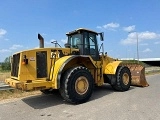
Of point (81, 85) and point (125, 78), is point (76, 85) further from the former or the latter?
point (125, 78)

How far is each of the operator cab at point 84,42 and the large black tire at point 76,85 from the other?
1.38 m

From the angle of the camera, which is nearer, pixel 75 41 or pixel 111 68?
pixel 75 41

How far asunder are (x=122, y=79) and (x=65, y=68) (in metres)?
3.56

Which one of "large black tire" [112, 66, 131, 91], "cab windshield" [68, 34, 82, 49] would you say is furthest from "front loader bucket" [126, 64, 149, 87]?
"cab windshield" [68, 34, 82, 49]

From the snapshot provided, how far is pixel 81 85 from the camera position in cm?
864

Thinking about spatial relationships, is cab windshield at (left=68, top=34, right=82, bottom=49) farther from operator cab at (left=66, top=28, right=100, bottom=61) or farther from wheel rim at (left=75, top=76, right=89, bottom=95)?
wheel rim at (left=75, top=76, right=89, bottom=95)

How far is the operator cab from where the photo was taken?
9839mm

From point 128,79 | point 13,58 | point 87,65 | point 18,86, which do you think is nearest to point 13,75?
point 13,58

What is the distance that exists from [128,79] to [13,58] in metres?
5.67

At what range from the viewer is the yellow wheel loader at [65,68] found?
26.2ft

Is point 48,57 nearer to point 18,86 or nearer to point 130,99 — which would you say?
point 18,86

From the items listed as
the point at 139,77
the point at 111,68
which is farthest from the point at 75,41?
the point at 139,77

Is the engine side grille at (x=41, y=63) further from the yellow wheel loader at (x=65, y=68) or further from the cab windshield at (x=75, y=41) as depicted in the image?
the cab windshield at (x=75, y=41)

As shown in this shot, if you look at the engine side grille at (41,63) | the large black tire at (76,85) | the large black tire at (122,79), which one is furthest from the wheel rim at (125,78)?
the engine side grille at (41,63)
